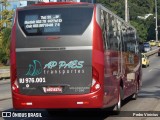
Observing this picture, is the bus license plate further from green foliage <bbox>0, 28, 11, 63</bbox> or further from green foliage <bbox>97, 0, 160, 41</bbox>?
green foliage <bbox>97, 0, 160, 41</bbox>

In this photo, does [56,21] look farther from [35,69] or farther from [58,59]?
[35,69]

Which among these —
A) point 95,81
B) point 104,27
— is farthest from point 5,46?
point 95,81

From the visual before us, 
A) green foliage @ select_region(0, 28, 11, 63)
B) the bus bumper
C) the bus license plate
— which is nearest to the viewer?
the bus bumper

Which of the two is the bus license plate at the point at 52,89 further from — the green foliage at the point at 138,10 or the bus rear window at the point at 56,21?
the green foliage at the point at 138,10

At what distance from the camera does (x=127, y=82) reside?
633 inches

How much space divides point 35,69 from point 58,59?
25.1 inches

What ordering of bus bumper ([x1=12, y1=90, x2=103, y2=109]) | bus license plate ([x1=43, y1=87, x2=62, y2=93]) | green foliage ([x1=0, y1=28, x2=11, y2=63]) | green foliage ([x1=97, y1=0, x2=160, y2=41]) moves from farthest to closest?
1. green foliage ([x1=97, y1=0, x2=160, y2=41])
2. green foliage ([x1=0, y1=28, x2=11, y2=63])
3. bus license plate ([x1=43, y1=87, x2=62, y2=93])
4. bus bumper ([x1=12, y1=90, x2=103, y2=109])

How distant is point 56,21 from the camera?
11492 millimetres

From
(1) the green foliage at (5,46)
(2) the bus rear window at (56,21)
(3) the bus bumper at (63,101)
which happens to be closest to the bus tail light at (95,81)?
(3) the bus bumper at (63,101)

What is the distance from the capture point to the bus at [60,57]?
438 inches

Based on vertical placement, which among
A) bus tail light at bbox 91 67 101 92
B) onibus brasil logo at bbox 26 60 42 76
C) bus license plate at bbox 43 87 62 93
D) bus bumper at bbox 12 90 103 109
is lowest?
bus bumper at bbox 12 90 103 109

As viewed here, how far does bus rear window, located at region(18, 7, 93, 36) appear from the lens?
37.3 ft

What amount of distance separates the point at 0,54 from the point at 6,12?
6.01m

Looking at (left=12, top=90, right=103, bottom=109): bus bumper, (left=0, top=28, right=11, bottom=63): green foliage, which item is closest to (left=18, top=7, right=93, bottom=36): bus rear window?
(left=12, top=90, right=103, bottom=109): bus bumper
